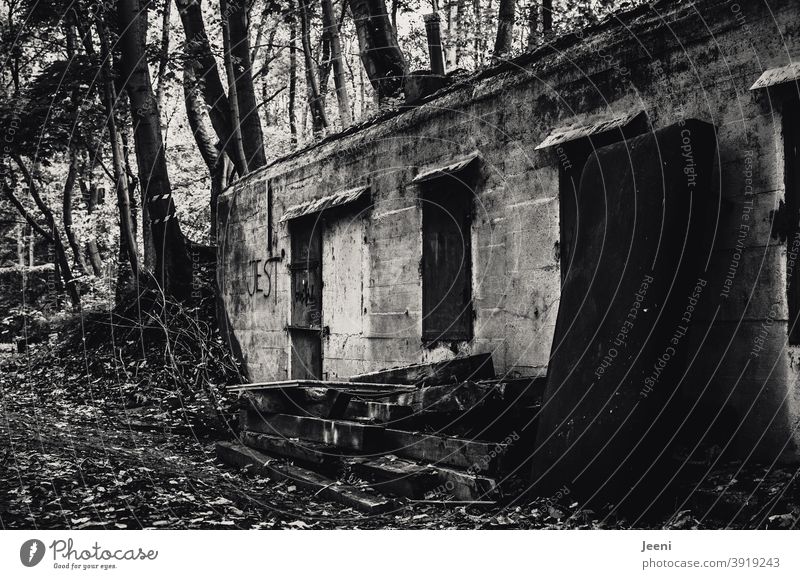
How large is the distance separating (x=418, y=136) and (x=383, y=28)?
5.11 m

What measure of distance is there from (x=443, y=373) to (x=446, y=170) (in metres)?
2.19

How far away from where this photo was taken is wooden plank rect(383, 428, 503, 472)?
480 cm

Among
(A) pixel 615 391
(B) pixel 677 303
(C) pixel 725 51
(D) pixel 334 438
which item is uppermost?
(C) pixel 725 51

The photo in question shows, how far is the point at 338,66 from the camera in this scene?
13.9m

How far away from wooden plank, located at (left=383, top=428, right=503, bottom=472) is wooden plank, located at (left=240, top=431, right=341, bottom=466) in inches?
21.8

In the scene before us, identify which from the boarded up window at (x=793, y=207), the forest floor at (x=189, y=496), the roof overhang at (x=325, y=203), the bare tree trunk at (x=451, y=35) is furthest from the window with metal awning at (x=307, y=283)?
the bare tree trunk at (x=451, y=35)

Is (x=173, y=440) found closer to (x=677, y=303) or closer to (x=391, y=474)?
(x=391, y=474)

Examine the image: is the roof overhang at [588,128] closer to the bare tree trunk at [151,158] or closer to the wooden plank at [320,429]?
the wooden plank at [320,429]

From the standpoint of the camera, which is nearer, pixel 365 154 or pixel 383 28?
pixel 365 154

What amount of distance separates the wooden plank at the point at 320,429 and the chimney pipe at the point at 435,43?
6386 millimetres

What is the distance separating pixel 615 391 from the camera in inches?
167
